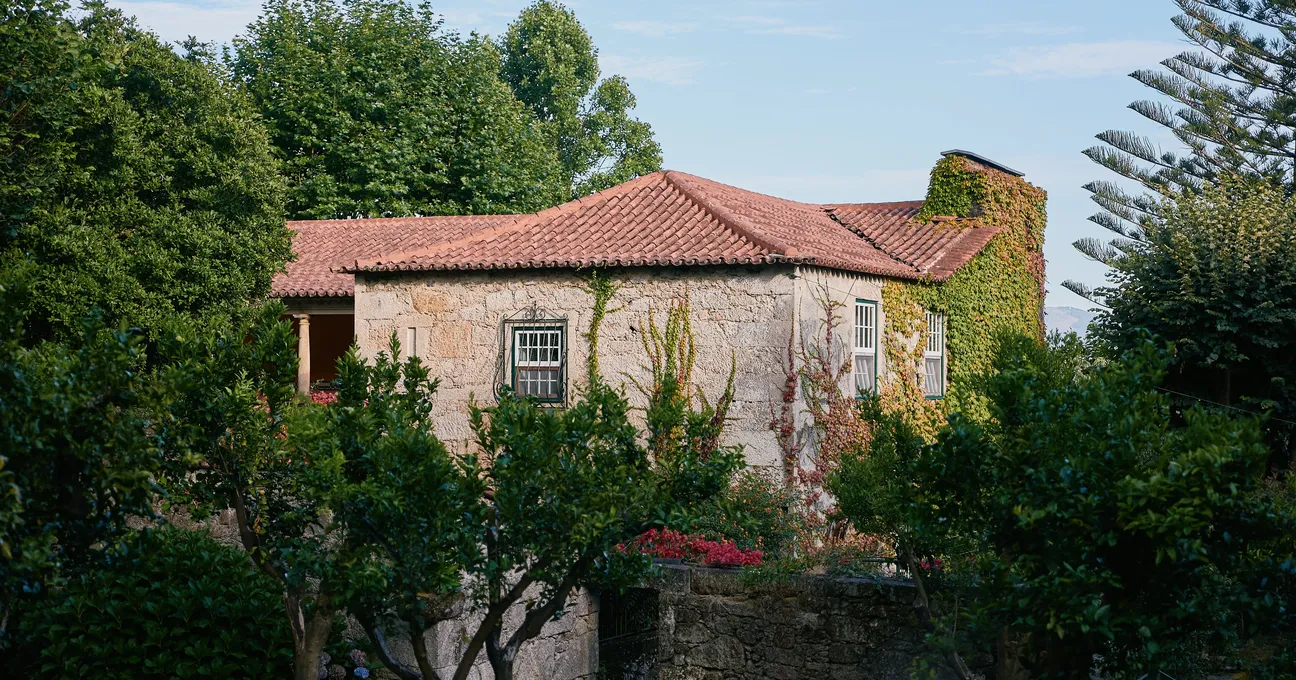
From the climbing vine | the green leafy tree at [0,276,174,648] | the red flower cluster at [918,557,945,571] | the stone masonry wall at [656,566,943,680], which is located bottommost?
the stone masonry wall at [656,566,943,680]

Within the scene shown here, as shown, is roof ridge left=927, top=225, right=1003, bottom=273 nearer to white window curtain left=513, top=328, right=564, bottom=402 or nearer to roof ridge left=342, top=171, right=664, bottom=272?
roof ridge left=342, top=171, right=664, bottom=272

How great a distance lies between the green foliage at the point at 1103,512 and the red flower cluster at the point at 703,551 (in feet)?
12.3

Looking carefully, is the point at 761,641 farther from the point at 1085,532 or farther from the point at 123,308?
the point at 123,308

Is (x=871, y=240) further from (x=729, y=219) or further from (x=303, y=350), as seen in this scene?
(x=303, y=350)

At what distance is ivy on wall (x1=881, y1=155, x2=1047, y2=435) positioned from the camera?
50.9ft

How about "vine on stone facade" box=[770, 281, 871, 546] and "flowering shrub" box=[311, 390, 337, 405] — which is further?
"flowering shrub" box=[311, 390, 337, 405]

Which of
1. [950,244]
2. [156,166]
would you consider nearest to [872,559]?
[950,244]

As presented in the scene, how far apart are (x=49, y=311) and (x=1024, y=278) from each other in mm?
13978

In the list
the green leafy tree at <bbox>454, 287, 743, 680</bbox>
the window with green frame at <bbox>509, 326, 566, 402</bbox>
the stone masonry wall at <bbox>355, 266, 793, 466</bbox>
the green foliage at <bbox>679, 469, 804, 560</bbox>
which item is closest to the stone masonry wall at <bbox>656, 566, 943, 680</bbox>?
the green foliage at <bbox>679, 469, 804, 560</bbox>

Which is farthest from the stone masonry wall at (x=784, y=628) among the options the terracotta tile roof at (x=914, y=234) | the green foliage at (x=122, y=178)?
the green foliage at (x=122, y=178)

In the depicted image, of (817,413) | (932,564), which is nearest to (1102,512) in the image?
(932,564)

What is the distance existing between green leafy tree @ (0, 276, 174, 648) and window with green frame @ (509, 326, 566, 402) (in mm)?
8645

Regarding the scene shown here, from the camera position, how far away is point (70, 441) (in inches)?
210

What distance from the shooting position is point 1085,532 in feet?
18.3
